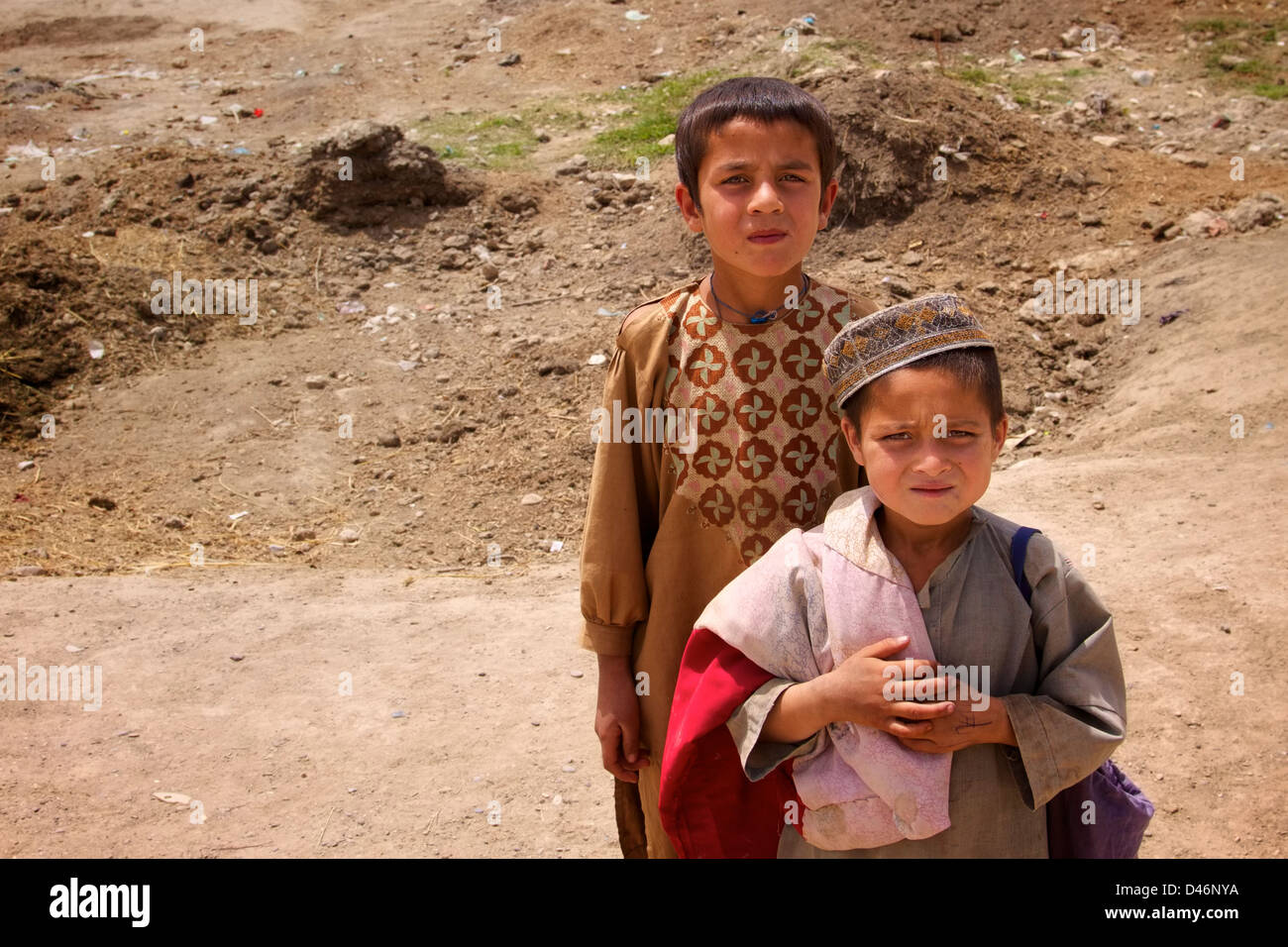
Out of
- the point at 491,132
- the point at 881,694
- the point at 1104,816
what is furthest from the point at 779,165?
the point at 491,132

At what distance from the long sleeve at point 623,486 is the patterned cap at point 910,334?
427 mm

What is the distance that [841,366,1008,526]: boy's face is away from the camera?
5.04 ft

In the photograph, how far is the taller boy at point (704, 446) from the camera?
74.4 inches

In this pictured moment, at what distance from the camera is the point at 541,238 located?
8.16 m

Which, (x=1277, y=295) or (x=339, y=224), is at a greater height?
(x=339, y=224)

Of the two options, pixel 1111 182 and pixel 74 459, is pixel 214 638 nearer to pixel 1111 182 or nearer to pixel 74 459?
pixel 74 459

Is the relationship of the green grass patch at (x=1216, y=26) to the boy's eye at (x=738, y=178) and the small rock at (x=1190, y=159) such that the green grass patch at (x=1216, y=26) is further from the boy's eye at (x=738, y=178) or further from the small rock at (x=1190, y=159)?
the boy's eye at (x=738, y=178)

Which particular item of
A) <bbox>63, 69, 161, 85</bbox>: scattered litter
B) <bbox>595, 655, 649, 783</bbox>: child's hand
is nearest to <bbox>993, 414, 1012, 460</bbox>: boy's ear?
<bbox>595, 655, 649, 783</bbox>: child's hand

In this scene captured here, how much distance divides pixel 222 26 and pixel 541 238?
7.51m

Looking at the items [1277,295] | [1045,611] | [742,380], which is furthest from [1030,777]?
[1277,295]

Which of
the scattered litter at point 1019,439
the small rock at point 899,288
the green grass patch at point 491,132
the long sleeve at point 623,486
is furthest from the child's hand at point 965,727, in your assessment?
the green grass patch at point 491,132

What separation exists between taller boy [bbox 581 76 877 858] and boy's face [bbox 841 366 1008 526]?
12.7 inches

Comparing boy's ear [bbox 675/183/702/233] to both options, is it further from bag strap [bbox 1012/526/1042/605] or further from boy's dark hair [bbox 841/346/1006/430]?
bag strap [bbox 1012/526/1042/605]
